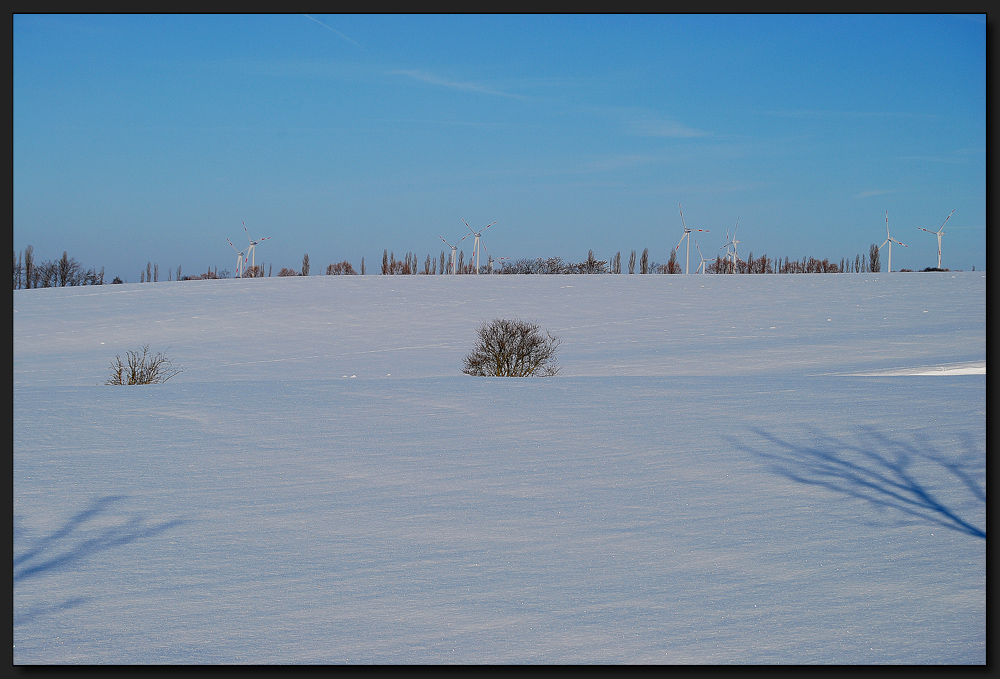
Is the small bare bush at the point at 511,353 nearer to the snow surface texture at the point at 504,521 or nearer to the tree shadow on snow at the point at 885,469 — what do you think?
the snow surface texture at the point at 504,521

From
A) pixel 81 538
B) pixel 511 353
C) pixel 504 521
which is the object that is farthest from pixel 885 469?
pixel 511 353

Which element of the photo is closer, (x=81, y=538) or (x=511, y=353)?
(x=81, y=538)

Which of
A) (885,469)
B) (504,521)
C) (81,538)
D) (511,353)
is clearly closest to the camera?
(81,538)

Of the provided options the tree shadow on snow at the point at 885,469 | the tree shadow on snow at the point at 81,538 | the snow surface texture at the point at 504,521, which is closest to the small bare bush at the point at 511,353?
the snow surface texture at the point at 504,521

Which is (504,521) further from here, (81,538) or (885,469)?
(885,469)

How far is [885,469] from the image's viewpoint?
1073 centimetres

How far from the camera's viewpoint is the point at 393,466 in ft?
37.0

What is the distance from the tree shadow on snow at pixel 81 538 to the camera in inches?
301

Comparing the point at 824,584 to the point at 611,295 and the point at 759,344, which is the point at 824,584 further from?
the point at 611,295

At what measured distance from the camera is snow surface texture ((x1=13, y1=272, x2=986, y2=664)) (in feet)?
19.9

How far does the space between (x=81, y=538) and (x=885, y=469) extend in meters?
9.52

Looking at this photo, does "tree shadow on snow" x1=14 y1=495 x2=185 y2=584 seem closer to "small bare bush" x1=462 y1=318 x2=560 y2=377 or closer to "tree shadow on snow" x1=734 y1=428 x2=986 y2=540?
"tree shadow on snow" x1=734 y1=428 x2=986 y2=540

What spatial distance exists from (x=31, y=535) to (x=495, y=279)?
168ft

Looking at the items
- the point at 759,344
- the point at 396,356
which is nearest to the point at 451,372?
Result: the point at 396,356
